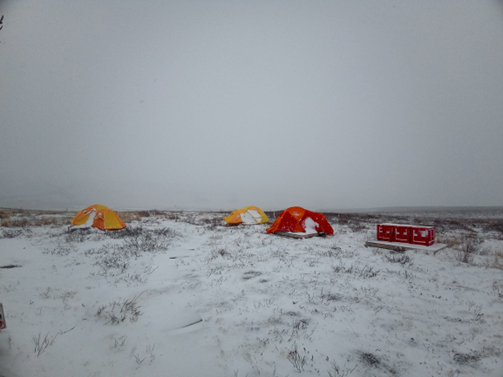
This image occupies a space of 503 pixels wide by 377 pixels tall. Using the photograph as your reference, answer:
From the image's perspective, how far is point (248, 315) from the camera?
178 inches

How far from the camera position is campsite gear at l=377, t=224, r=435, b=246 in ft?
34.1

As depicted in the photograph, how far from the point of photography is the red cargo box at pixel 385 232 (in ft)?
36.6

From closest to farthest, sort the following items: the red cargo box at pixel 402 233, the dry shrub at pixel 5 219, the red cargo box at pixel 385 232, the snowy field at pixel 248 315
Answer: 1. the snowy field at pixel 248 315
2. the red cargo box at pixel 402 233
3. the red cargo box at pixel 385 232
4. the dry shrub at pixel 5 219

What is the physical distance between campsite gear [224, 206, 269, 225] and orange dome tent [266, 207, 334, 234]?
19.0 ft

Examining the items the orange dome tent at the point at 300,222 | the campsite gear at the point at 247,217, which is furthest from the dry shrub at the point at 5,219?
the orange dome tent at the point at 300,222

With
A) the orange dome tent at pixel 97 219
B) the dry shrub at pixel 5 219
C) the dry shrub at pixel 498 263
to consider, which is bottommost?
the dry shrub at pixel 5 219

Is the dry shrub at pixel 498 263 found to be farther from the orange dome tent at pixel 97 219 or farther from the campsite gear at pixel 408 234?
the orange dome tent at pixel 97 219

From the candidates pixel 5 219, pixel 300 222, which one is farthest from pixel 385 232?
pixel 5 219

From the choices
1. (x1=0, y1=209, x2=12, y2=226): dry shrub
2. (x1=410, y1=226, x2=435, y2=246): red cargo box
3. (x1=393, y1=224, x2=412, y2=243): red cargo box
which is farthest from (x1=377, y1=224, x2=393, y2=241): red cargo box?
(x1=0, y1=209, x2=12, y2=226): dry shrub

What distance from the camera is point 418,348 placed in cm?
361

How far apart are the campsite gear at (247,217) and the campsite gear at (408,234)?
34.7 ft

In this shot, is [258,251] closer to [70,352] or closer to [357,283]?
[357,283]

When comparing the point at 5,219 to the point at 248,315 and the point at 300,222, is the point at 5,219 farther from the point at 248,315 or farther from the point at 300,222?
the point at 248,315

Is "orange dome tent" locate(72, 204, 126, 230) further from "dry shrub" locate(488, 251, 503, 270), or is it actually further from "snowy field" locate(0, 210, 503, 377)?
"dry shrub" locate(488, 251, 503, 270)
